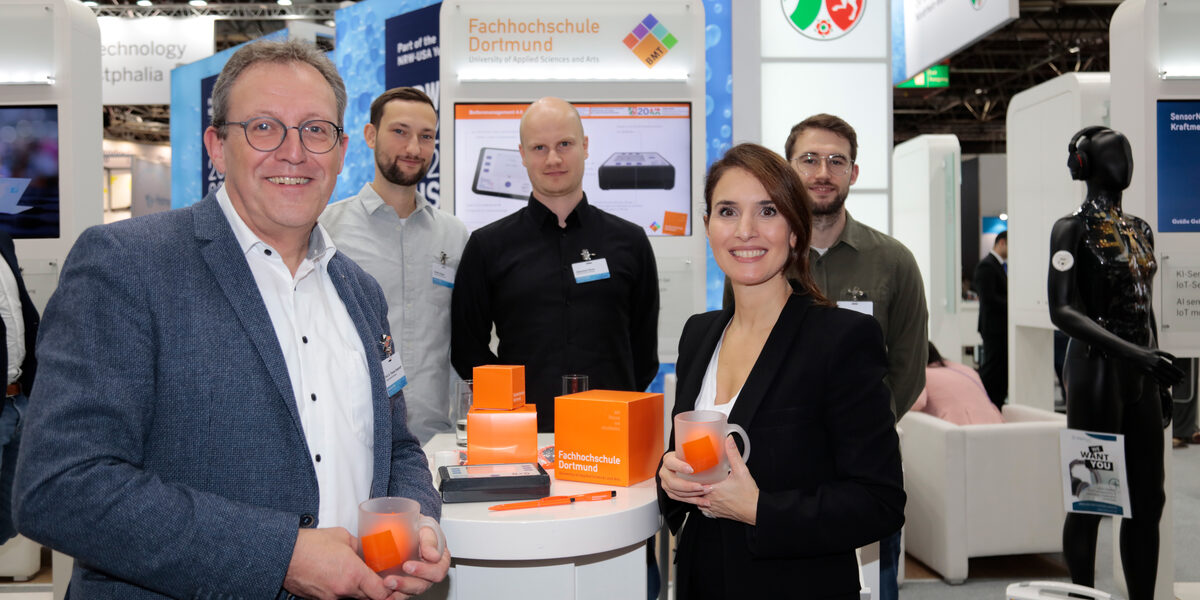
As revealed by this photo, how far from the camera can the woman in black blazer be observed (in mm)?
1485

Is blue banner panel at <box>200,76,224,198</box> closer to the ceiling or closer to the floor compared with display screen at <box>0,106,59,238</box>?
closer to the ceiling

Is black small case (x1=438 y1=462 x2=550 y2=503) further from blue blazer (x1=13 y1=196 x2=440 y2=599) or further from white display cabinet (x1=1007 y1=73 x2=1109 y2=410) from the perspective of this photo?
white display cabinet (x1=1007 y1=73 x2=1109 y2=410)

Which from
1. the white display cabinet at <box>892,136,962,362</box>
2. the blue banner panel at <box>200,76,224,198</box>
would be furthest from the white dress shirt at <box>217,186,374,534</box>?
the blue banner panel at <box>200,76,224,198</box>

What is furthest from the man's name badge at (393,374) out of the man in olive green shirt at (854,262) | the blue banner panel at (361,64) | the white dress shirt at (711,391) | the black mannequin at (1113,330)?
the blue banner panel at (361,64)

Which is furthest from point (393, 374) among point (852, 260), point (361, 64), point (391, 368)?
point (361, 64)

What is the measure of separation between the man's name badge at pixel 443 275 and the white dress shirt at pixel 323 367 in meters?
1.56

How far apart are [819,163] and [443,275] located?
1.40m

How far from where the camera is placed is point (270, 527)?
46.1 inches

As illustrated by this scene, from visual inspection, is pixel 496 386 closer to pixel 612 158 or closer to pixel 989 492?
pixel 612 158

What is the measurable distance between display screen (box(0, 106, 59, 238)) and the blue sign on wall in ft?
7.95

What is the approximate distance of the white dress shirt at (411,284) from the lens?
2963 millimetres

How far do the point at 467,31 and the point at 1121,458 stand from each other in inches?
132

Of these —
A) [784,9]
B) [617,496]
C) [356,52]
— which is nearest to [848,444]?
[617,496]

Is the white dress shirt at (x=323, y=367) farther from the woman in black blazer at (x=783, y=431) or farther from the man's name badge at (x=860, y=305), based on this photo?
the man's name badge at (x=860, y=305)
